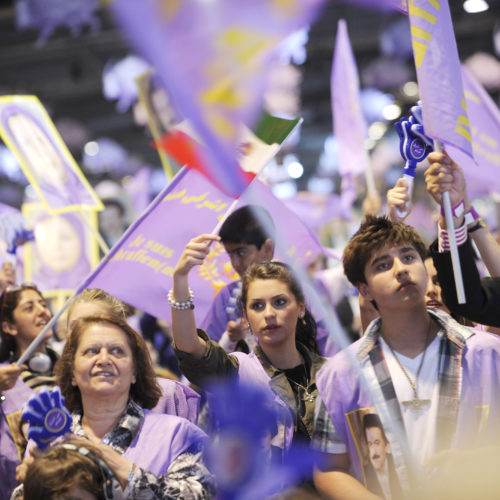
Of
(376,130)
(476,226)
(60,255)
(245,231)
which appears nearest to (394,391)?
(476,226)

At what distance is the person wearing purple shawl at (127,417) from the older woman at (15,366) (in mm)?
657

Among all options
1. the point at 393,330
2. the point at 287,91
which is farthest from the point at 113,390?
the point at 287,91

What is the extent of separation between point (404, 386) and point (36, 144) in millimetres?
2864

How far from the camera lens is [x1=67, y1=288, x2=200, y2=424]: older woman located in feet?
9.86

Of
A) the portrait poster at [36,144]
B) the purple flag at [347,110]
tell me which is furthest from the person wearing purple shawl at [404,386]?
the purple flag at [347,110]

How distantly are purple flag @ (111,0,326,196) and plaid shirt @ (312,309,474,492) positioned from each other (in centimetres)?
72

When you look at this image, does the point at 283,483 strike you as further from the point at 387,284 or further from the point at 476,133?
the point at 476,133

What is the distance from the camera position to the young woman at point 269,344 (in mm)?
2762

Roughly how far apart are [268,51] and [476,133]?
2.90 m

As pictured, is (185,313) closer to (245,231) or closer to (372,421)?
(372,421)

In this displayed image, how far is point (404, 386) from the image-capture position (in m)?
2.41

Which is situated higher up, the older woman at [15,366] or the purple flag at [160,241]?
the purple flag at [160,241]

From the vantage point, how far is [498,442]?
89.4 inches

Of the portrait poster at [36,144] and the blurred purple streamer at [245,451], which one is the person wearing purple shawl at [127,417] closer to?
the blurred purple streamer at [245,451]
